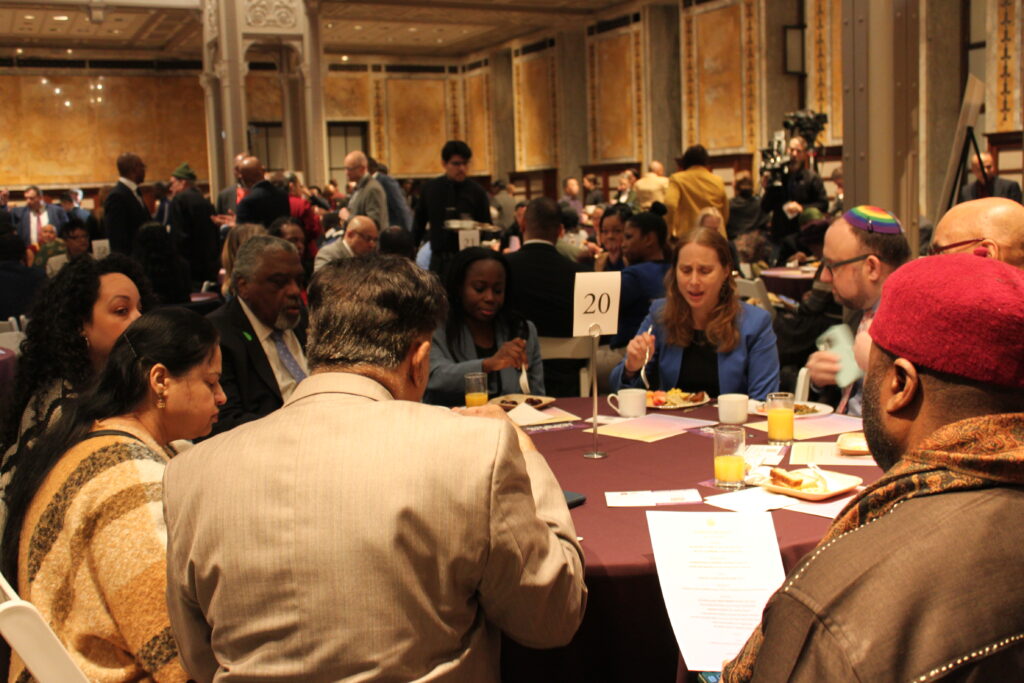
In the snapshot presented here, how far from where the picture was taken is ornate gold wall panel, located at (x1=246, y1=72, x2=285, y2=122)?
21.3 meters

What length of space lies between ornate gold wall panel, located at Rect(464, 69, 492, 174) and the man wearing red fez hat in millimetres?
21194

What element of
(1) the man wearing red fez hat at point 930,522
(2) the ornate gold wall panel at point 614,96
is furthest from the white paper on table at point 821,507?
(2) the ornate gold wall panel at point 614,96

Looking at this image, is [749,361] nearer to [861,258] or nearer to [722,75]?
[861,258]

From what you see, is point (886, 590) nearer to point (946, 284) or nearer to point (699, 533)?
point (946, 284)

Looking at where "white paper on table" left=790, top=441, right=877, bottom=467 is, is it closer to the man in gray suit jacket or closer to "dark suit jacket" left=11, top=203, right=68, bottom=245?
the man in gray suit jacket

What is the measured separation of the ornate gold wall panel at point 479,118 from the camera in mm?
21906

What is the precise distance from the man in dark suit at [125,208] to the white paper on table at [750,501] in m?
6.74

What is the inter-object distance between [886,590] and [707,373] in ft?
8.70

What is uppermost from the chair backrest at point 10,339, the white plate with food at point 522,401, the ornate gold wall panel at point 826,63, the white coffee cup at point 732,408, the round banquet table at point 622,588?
the ornate gold wall panel at point 826,63

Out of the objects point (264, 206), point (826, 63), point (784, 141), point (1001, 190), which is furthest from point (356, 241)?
point (826, 63)

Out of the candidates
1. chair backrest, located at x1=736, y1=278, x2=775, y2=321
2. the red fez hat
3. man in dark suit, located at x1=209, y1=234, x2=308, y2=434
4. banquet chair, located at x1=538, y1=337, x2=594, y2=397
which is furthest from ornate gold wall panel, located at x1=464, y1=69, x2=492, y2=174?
the red fez hat

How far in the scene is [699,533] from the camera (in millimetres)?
1979

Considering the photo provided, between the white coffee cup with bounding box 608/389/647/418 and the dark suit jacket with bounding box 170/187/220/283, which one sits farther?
the dark suit jacket with bounding box 170/187/220/283

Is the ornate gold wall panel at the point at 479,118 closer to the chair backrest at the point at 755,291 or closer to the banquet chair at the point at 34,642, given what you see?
the chair backrest at the point at 755,291
